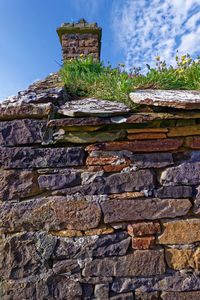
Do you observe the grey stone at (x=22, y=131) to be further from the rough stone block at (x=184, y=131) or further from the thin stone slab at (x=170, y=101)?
the rough stone block at (x=184, y=131)

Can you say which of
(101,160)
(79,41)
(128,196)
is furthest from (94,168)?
(79,41)

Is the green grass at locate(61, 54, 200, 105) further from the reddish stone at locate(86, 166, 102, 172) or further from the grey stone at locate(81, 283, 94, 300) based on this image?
the grey stone at locate(81, 283, 94, 300)

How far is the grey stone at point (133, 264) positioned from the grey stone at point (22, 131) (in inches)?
45.2

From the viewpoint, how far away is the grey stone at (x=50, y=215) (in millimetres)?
1487

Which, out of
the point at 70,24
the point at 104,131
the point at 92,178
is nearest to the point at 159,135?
the point at 104,131

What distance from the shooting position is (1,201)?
59.3 inches

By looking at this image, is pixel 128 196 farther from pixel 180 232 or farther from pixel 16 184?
pixel 16 184

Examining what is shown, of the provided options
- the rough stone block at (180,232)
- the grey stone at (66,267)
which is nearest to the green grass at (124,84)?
the rough stone block at (180,232)

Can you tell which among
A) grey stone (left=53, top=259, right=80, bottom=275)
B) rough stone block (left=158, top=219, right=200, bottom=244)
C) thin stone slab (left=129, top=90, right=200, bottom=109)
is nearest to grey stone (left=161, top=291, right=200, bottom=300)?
rough stone block (left=158, top=219, right=200, bottom=244)

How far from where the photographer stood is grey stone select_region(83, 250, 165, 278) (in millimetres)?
1498

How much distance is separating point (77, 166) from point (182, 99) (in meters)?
1.03

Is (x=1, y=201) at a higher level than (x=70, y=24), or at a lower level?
lower

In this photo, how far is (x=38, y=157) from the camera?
1.49m

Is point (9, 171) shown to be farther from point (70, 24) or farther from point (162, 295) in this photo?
point (70, 24)
